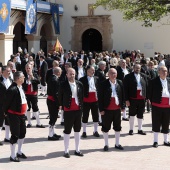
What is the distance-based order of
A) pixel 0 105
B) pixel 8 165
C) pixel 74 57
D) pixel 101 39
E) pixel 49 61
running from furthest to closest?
pixel 101 39 → pixel 74 57 → pixel 49 61 → pixel 0 105 → pixel 8 165

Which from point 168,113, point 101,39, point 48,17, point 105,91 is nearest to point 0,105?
point 105,91

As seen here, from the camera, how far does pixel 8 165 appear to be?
21.7 ft

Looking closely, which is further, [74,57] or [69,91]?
[74,57]

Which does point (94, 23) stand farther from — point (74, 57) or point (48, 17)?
point (74, 57)

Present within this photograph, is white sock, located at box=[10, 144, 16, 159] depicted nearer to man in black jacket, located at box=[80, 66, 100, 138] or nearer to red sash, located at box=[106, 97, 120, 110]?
red sash, located at box=[106, 97, 120, 110]

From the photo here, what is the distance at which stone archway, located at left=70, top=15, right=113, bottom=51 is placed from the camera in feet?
93.1

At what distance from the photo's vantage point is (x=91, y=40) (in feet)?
99.8

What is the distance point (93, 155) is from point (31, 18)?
1760 cm

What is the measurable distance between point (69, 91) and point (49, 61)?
29.0ft

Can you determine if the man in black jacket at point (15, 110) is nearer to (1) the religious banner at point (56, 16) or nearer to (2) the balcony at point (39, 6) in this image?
(2) the balcony at point (39, 6)

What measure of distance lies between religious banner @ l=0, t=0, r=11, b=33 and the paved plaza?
41.7 feet

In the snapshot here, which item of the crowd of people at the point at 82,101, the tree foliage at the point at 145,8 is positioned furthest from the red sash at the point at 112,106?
the tree foliage at the point at 145,8

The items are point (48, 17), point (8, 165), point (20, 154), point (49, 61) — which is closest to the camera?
point (8, 165)

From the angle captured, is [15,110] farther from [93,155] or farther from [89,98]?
[89,98]
